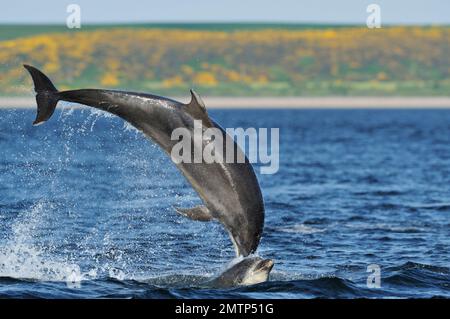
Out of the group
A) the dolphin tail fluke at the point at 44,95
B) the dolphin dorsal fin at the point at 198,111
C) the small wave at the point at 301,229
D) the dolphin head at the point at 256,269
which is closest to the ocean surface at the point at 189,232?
the small wave at the point at 301,229

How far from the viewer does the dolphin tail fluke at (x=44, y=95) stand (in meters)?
18.3

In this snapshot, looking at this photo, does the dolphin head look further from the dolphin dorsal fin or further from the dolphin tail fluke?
the dolphin tail fluke

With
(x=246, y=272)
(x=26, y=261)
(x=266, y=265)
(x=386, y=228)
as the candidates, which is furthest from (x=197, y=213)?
(x=386, y=228)

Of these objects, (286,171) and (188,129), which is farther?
(286,171)

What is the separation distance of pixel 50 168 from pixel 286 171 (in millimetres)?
9963

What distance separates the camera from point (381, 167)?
51094 millimetres

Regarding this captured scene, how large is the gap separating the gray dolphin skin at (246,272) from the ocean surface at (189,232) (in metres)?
0.26

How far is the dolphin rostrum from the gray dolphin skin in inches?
18.6

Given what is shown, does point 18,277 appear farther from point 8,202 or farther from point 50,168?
point 50,168

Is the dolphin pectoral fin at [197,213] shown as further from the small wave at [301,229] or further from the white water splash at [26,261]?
the small wave at [301,229]

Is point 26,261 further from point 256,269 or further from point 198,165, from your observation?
point 256,269

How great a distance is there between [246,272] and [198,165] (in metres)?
1.97

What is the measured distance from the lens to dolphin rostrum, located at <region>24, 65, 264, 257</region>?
17.9 meters
